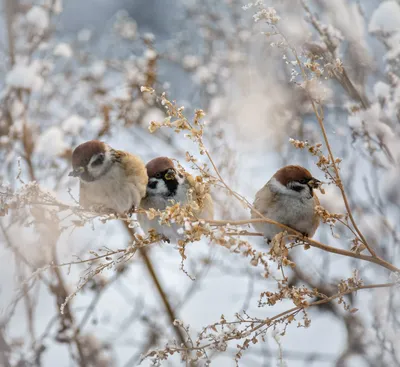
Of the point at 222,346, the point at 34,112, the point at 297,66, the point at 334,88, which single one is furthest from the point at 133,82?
the point at 222,346

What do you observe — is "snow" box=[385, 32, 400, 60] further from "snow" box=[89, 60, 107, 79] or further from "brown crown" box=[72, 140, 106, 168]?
"snow" box=[89, 60, 107, 79]

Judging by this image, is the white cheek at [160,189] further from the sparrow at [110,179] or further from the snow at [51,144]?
the snow at [51,144]

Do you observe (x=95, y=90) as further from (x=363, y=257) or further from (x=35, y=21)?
(x=363, y=257)

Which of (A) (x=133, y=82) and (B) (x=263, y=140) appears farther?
(B) (x=263, y=140)

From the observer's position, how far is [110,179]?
7.20 feet

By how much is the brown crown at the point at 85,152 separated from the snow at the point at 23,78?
5.72 ft

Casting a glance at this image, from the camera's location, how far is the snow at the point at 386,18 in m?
1.97

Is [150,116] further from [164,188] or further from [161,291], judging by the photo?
[164,188]

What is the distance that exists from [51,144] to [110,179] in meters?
1.56

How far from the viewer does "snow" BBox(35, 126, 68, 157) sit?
351 cm

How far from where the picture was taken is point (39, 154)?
362 centimetres

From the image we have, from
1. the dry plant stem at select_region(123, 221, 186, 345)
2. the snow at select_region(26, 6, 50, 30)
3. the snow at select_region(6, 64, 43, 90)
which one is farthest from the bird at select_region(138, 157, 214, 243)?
the snow at select_region(26, 6, 50, 30)

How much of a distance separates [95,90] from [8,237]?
1895 millimetres

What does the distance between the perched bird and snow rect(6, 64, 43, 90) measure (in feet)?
7.06
